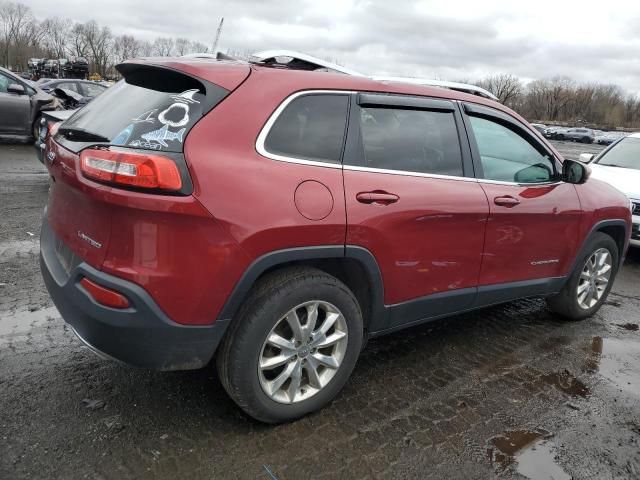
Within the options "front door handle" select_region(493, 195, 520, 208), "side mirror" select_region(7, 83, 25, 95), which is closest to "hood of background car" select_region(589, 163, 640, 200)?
"front door handle" select_region(493, 195, 520, 208)

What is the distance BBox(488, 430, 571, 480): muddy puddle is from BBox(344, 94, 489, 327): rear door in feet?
2.77

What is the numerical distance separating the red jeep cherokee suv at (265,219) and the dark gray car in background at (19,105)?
976 cm

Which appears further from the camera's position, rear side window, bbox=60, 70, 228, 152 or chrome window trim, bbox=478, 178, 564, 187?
chrome window trim, bbox=478, 178, 564, 187

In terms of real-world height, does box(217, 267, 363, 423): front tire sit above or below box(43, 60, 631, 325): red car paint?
below

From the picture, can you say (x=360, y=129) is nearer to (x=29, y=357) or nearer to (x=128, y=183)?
(x=128, y=183)

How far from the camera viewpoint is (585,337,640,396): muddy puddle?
3.64 m

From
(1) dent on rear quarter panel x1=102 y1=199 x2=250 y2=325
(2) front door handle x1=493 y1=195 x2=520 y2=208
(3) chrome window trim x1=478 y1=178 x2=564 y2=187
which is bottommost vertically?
(1) dent on rear quarter panel x1=102 y1=199 x2=250 y2=325

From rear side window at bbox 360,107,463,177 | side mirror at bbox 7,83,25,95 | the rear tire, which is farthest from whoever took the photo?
side mirror at bbox 7,83,25,95

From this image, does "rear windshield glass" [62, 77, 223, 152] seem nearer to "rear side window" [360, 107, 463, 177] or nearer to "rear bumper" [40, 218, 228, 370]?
"rear bumper" [40, 218, 228, 370]

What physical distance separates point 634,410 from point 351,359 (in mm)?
1830

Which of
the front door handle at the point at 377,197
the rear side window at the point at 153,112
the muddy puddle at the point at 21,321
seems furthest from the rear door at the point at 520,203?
the muddy puddle at the point at 21,321

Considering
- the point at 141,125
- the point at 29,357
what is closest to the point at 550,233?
the point at 141,125

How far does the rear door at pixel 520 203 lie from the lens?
138 inches

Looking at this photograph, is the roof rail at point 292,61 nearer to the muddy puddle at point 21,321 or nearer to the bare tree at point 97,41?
the muddy puddle at point 21,321
